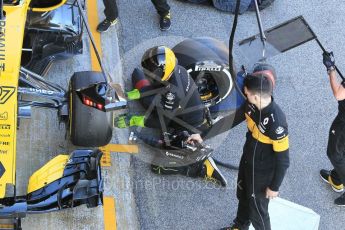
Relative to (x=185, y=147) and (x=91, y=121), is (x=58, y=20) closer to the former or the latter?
(x=91, y=121)

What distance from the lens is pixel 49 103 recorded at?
5.24 metres

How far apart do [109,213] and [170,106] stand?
116 centimetres

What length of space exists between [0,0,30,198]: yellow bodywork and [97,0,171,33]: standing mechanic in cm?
217

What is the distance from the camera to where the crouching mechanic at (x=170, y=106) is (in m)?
5.38

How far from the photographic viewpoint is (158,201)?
555 centimetres

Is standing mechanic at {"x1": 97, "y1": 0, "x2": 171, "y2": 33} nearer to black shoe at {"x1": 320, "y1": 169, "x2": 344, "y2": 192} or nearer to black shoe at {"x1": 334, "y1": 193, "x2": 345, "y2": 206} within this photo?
black shoe at {"x1": 320, "y1": 169, "x2": 344, "y2": 192}

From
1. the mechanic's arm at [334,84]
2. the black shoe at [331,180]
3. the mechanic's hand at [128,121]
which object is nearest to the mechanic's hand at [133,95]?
the mechanic's hand at [128,121]

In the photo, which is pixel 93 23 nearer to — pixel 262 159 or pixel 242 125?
pixel 242 125

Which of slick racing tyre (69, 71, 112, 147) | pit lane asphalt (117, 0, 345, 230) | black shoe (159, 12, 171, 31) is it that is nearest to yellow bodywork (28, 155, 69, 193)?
slick racing tyre (69, 71, 112, 147)

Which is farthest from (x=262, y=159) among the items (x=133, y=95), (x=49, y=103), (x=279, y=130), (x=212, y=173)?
(x=49, y=103)

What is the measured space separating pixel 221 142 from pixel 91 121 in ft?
4.97

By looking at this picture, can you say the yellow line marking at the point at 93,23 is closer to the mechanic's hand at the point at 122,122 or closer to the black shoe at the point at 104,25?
the black shoe at the point at 104,25

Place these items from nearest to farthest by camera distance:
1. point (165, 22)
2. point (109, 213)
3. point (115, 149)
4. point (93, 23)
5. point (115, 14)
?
point (109, 213) < point (115, 149) < point (115, 14) < point (93, 23) < point (165, 22)

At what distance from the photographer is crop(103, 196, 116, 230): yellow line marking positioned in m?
5.27
